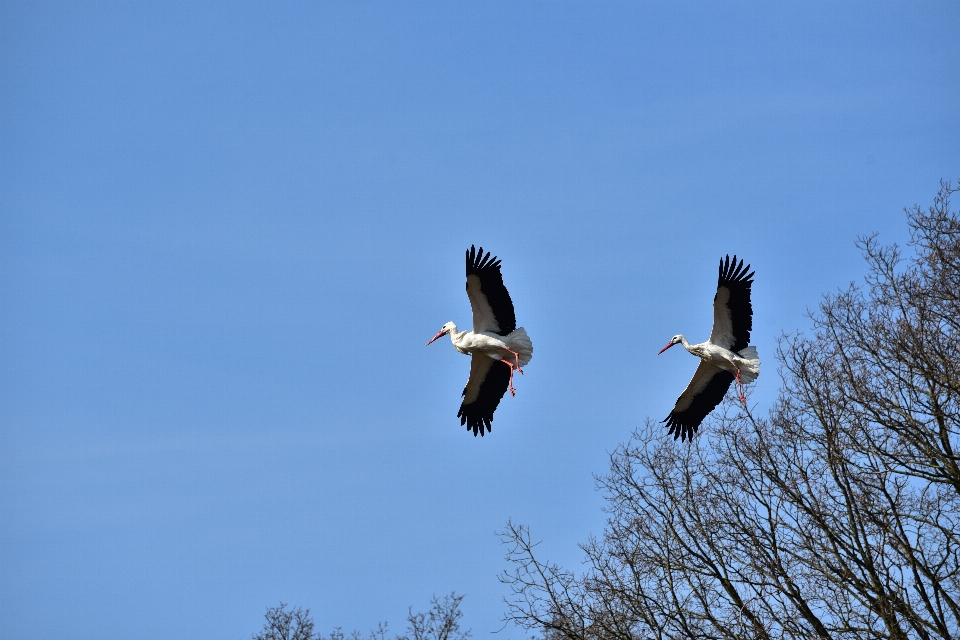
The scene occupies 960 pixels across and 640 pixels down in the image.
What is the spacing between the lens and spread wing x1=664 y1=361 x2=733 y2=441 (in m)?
19.8

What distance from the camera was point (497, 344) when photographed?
18.6 metres

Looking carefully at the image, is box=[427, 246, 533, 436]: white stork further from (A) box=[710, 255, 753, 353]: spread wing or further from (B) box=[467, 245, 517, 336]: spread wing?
(A) box=[710, 255, 753, 353]: spread wing

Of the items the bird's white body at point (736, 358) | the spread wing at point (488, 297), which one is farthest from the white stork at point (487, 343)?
the bird's white body at point (736, 358)

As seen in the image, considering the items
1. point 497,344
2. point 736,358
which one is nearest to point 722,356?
point 736,358

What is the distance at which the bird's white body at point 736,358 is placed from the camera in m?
19.0

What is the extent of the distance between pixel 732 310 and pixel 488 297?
3479 mm

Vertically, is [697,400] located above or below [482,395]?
below

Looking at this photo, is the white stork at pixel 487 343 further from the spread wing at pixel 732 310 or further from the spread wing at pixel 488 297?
the spread wing at pixel 732 310

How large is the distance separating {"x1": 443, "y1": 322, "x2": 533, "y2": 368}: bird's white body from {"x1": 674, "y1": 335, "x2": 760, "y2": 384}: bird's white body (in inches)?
99.5

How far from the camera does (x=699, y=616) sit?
51.2 ft

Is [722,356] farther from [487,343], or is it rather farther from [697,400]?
[487,343]

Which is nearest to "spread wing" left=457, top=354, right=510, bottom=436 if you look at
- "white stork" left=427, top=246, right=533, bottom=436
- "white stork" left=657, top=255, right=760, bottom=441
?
"white stork" left=427, top=246, right=533, bottom=436

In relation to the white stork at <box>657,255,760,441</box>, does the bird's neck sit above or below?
above

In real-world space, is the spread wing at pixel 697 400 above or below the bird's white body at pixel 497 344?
below
